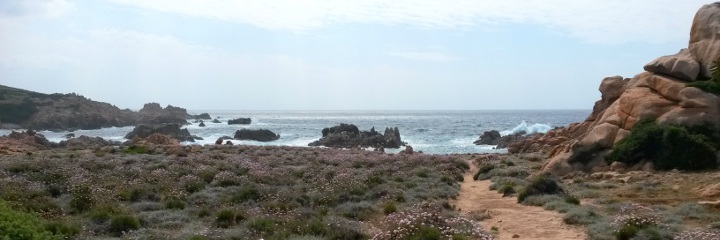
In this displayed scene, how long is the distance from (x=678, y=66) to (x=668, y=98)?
2.16m

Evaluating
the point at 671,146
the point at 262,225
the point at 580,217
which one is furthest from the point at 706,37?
the point at 262,225

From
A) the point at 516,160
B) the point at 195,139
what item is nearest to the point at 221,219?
the point at 516,160

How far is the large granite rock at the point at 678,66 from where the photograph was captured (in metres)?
27.6

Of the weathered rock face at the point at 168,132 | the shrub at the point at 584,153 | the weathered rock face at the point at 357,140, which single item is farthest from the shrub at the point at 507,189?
the weathered rock face at the point at 168,132

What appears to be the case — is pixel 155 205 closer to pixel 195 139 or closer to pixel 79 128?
pixel 195 139

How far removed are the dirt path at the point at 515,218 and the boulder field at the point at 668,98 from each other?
772cm

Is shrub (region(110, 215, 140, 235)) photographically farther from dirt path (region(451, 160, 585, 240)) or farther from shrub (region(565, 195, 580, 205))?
shrub (region(565, 195, 580, 205))

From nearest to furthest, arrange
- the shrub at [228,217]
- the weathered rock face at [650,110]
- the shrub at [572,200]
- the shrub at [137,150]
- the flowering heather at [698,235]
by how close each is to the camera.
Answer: the flowering heather at [698,235] → the shrub at [228,217] → the shrub at [572,200] → the weathered rock face at [650,110] → the shrub at [137,150]

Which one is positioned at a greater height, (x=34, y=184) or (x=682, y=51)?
(x=682, y=51)

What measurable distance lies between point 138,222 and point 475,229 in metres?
8.54

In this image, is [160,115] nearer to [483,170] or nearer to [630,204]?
[483,170]

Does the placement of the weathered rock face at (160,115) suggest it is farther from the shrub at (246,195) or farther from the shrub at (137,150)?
the shrub at (246,195)

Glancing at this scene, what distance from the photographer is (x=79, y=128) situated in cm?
11719

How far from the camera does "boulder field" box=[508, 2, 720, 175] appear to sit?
83.9ft
